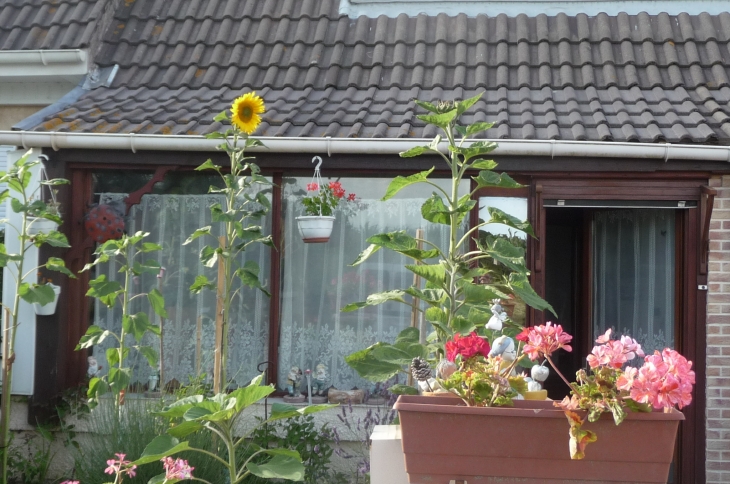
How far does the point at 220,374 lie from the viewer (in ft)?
16.6

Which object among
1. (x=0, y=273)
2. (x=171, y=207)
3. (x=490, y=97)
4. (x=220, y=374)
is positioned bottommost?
(x=220, y=374)

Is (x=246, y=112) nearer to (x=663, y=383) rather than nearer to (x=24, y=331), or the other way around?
(x=24, y=331)

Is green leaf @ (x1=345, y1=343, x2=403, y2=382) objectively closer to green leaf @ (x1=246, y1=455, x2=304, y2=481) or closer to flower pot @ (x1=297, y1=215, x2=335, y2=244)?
green leaf @ (x1=246, y1=455, x2=304, y2=481)

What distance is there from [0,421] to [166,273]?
1.54m

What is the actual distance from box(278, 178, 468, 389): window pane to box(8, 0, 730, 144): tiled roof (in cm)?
59

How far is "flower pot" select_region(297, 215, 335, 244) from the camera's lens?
18.9 feet

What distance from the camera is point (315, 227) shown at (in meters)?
5.78

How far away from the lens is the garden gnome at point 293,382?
6.15 meters

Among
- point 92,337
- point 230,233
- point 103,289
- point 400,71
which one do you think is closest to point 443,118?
point 230,233

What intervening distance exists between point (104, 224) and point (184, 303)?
84 cm

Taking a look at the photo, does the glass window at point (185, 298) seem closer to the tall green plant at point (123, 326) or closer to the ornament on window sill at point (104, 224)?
the ornament on window sill at point (104, 224)

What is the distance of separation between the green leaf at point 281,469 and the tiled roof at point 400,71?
3175 mm

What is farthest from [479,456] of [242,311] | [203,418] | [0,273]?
[0,273]

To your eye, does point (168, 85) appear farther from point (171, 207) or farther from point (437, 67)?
point (437, 67)
